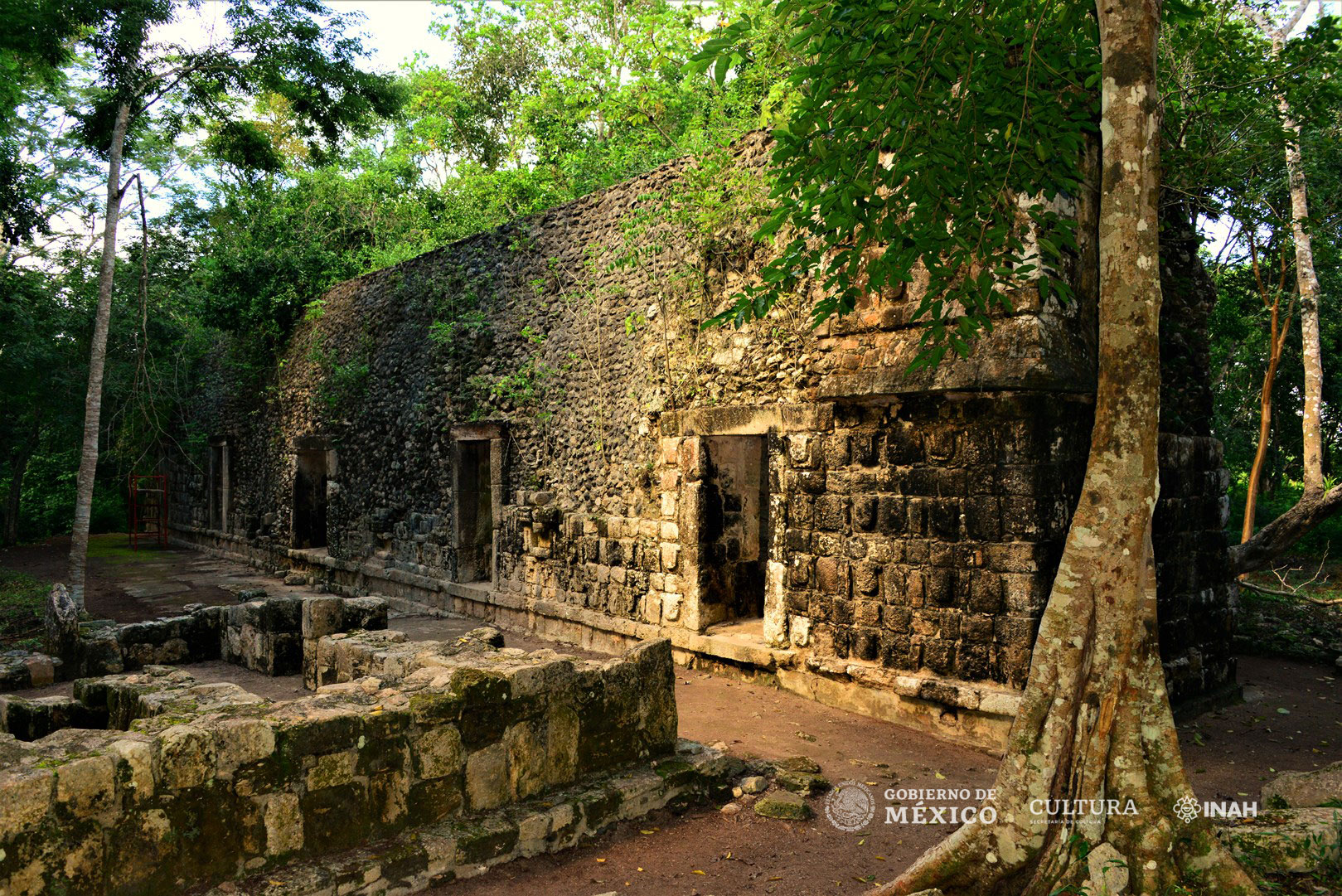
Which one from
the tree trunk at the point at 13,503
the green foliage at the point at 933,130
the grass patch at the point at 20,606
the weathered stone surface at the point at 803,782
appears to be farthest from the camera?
the tree trunk at the point at 13,503

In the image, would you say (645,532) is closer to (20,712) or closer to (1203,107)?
(20,712)

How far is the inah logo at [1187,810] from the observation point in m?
2.87

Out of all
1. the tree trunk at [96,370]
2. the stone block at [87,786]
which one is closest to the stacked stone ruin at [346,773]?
the stone block at [87,786]

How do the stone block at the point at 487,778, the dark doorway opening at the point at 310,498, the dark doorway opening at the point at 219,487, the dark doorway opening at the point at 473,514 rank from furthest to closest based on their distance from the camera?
the dark doorway opening at the point at 219,487 < the dark doorway opening at the point at 310,498 < the dark doorway opening at the point at 473,514 < the stone block at the point at 487,778

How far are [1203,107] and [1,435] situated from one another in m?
20.9

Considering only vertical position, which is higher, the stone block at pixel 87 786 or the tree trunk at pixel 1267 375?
the tree trunk at pixel 1267 375

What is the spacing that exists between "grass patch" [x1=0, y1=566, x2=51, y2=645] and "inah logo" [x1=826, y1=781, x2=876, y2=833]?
9162mm

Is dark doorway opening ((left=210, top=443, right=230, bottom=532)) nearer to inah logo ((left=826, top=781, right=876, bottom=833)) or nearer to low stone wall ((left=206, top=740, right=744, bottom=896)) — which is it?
low stone wall ((left=206, top=740, right=744, bottom=896))

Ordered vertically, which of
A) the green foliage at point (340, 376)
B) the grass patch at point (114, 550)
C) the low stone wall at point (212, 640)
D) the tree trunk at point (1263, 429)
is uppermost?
the green foliage at point (340, 376)

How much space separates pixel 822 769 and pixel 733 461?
328cm

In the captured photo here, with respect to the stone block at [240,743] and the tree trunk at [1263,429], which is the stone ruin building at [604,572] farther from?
the tree trunk at [1263,429]

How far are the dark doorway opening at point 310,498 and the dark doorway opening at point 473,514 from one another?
16.7 ft

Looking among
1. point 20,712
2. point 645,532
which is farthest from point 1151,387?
point 20,712

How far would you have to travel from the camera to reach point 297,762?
326 cm
